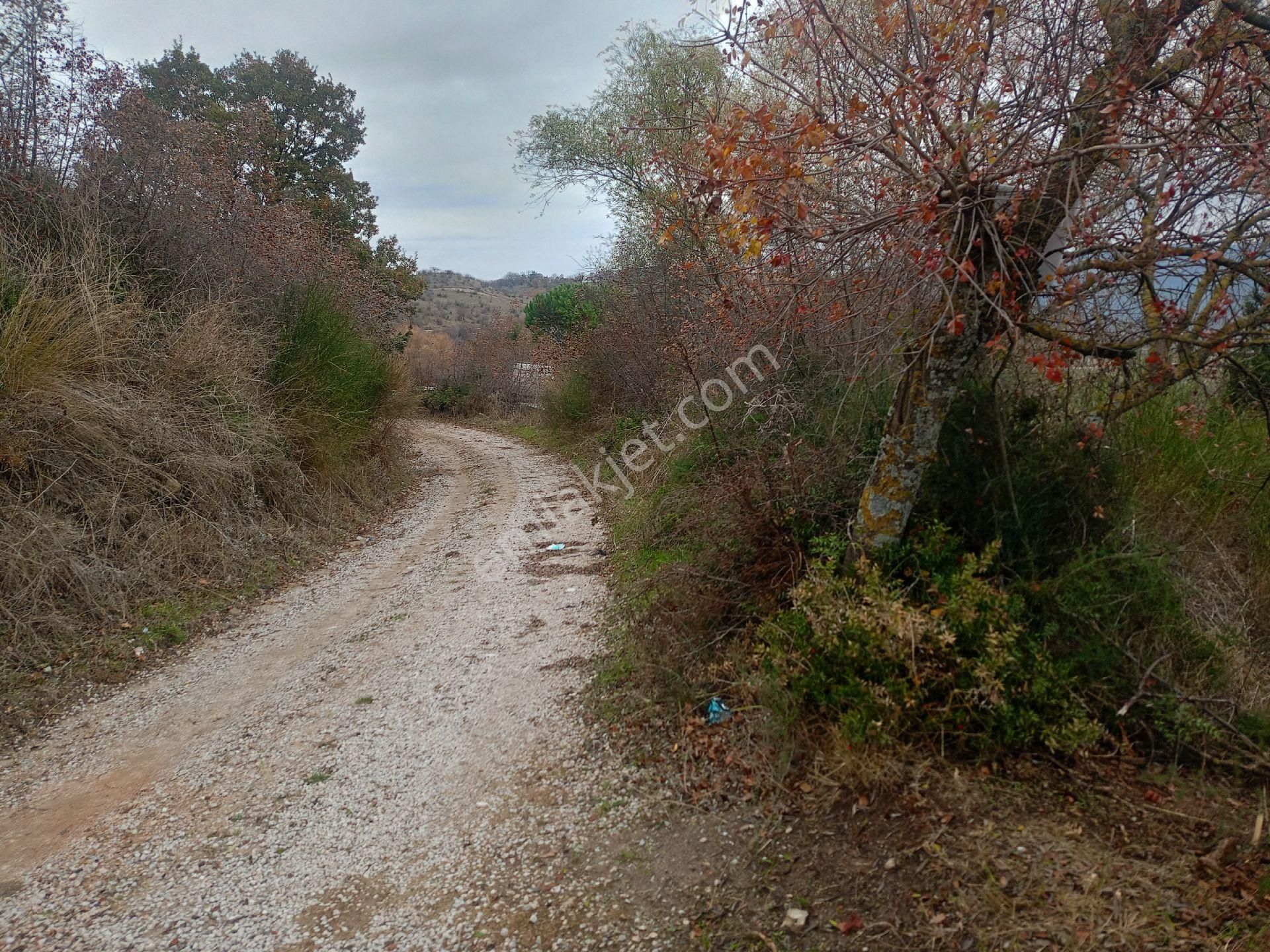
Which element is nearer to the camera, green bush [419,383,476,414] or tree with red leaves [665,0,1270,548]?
tree with red leaves [665,0,1270,548]

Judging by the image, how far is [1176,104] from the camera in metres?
3.64

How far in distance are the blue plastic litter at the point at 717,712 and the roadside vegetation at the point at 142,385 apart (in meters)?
4.59

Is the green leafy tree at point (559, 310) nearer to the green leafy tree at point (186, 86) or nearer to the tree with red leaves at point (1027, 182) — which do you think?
the green leafy tree at point (186, 86)

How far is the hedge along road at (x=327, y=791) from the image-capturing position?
3244 mm

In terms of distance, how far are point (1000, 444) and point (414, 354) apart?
2863 centimetres

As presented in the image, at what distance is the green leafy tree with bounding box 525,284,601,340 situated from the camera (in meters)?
20.5

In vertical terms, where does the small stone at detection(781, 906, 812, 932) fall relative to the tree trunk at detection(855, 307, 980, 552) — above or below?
below

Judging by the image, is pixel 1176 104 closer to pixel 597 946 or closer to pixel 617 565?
pixel 597 946

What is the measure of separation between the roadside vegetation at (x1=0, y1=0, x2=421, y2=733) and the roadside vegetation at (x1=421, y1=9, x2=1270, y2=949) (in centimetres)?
464

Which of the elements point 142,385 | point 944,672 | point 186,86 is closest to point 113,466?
point 142,385

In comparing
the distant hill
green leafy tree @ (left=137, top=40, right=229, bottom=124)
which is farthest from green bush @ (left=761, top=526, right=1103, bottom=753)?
the distant hill

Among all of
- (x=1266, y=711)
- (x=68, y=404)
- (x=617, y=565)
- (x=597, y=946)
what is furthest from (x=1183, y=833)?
(x=68, y=404)

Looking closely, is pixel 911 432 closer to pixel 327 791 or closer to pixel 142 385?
pixel 327 791

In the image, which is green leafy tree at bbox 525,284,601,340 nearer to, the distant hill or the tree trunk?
the distant hill
